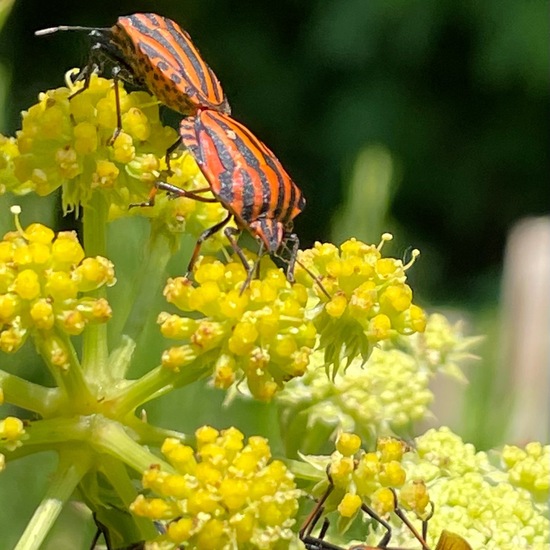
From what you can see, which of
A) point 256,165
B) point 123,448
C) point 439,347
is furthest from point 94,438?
point 439,347

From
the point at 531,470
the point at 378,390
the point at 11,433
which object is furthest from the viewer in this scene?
the point at 378,390

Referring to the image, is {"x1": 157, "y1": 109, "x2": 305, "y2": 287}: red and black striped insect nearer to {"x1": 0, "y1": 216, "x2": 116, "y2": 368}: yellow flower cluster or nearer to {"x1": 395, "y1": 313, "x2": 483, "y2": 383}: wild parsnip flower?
{"x1": 0, "y1": 216, "x2": 116, "y2": 368}: yellow flower cluster

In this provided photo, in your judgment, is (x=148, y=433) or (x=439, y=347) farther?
(x=439, y=347)

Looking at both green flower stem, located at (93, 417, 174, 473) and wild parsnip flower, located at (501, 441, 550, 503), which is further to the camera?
wild parsnip flower, located at (501, 441, 550, 503)

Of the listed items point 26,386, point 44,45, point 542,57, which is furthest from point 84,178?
point 44,45

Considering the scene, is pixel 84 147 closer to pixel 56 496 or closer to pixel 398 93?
→ pixel 56 496

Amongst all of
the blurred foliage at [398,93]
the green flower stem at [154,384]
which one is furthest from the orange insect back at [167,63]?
the blurred foliage at [398,93]

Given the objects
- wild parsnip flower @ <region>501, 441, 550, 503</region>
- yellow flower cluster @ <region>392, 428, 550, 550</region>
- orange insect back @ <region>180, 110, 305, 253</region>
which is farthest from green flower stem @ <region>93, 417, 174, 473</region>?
wild parsnip flower @ <region>501, 441, 550, 503</region>
